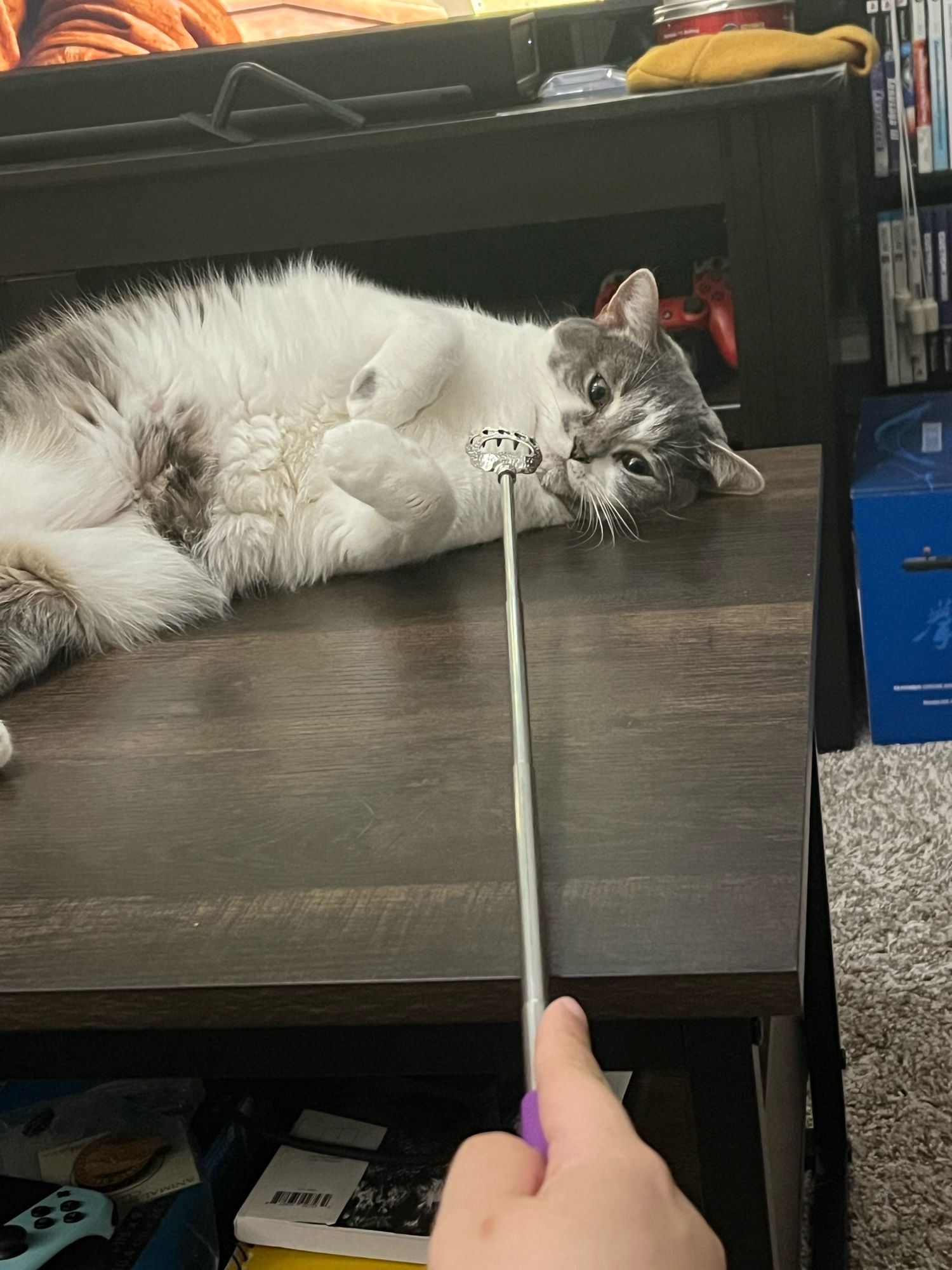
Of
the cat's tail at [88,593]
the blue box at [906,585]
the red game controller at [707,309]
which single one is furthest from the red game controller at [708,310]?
the cat's tail at [88,593]

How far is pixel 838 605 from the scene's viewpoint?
1.91m

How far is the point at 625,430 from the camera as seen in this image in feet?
4.34

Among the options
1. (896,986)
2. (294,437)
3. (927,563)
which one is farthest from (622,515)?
(927,563)

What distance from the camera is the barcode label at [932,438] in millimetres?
2047

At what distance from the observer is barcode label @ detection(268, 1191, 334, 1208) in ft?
2.80

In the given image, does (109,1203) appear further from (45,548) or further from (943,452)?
(943,452)

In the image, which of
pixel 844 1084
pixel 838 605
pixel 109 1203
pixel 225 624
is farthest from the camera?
pixel 838 605

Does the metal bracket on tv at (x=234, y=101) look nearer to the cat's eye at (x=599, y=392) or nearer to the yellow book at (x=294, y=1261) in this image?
the cat's eye at (x=599, y=392)

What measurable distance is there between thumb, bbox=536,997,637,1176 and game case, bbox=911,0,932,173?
90.7 inches

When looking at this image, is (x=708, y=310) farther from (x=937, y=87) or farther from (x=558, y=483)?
(x=558, y=483)

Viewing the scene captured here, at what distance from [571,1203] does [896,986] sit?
123 cm

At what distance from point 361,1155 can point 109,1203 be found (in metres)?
0.17

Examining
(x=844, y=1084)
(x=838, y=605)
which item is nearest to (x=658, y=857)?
Answer: (x=844, y=1084)

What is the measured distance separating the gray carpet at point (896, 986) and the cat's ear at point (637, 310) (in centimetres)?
75
